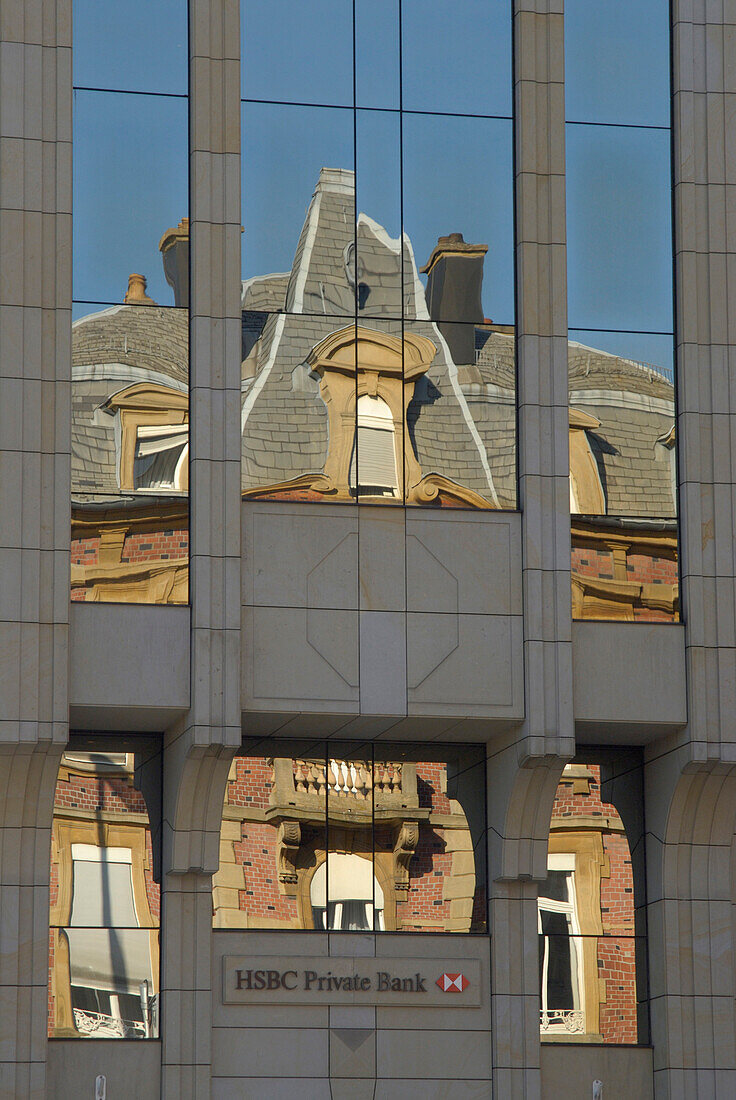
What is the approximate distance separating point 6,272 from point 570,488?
7126mm

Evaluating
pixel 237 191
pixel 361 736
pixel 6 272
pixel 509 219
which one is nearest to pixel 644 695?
pixel 361 736

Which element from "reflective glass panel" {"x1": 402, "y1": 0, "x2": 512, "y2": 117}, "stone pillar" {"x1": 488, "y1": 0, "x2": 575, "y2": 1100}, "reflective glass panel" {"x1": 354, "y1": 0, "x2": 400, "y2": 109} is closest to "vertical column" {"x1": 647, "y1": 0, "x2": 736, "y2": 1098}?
"stone pillar" {"x1": 488, "y1": 0, "x2": 575, "y2": 1100}

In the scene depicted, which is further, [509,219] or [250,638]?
[509,219]

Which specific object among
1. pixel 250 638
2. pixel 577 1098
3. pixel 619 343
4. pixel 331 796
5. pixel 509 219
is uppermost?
pixel 509 219

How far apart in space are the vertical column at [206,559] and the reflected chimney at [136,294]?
56 centimetres

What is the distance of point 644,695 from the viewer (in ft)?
67.6

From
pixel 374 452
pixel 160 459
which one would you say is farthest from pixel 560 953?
pixel 160 459

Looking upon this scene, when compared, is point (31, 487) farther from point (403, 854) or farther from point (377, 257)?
point (403, 854)

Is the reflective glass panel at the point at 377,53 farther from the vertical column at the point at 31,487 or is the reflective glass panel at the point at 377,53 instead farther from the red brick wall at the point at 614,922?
the red brick wall at the point at 614,922

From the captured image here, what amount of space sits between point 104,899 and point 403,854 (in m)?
3.60

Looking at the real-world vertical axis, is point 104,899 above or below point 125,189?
below

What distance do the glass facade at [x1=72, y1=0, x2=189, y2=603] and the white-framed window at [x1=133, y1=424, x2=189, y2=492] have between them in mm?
12

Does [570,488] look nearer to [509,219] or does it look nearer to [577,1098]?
[509,219]

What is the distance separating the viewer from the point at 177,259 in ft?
67.4
